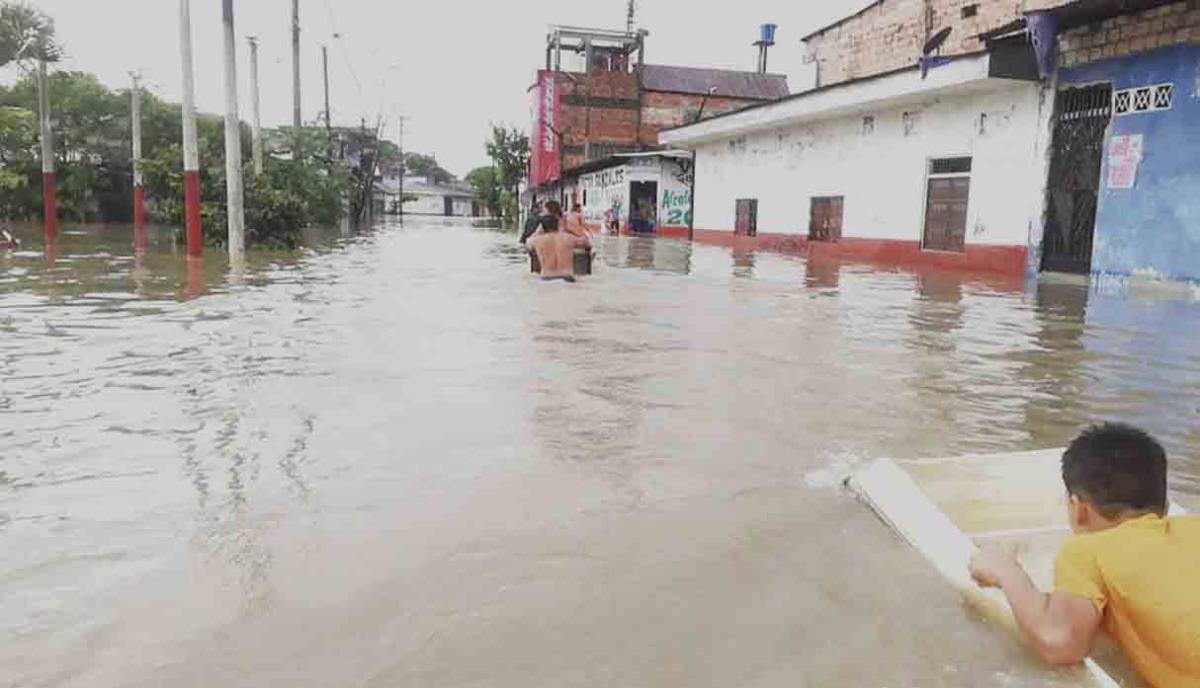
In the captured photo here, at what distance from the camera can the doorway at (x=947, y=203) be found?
18.4 meters

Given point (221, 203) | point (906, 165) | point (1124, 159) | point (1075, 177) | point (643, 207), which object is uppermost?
point (906, 165)

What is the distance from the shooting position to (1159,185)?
13.9 metres

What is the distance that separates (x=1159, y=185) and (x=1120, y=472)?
13.8m

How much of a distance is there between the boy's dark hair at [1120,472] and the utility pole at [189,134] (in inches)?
659

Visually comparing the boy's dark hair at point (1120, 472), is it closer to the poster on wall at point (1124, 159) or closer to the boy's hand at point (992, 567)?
the boy's hand at point (992, 567)

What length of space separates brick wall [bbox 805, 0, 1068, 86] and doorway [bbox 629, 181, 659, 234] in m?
8.99

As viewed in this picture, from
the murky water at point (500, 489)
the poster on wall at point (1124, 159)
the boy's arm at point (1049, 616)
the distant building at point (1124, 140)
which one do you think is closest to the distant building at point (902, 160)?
the distant building at point (1124, 140)

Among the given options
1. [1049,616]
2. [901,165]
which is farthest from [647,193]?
[1049,616]

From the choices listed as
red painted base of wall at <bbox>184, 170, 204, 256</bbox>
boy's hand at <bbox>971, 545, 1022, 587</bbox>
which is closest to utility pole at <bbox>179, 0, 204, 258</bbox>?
red painted base of wall at <bbox>184, 170, 204, 256</bbox>

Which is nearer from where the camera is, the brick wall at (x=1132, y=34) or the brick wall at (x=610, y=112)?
the brick wall at (x=1132, y=34)

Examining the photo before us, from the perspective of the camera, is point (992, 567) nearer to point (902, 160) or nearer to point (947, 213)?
point (947, 213)

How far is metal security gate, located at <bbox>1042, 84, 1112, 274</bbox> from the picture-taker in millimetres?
15172

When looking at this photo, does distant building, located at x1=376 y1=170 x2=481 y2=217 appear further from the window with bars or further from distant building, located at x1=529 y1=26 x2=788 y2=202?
the window with bars

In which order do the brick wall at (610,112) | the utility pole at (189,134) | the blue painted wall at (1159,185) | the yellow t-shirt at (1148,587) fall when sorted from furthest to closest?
the brick wall at (610,112) → the utility pole at (189,134) → the blue painted wall at (1159,185) → the yellow t-shirt at (1148,587)
